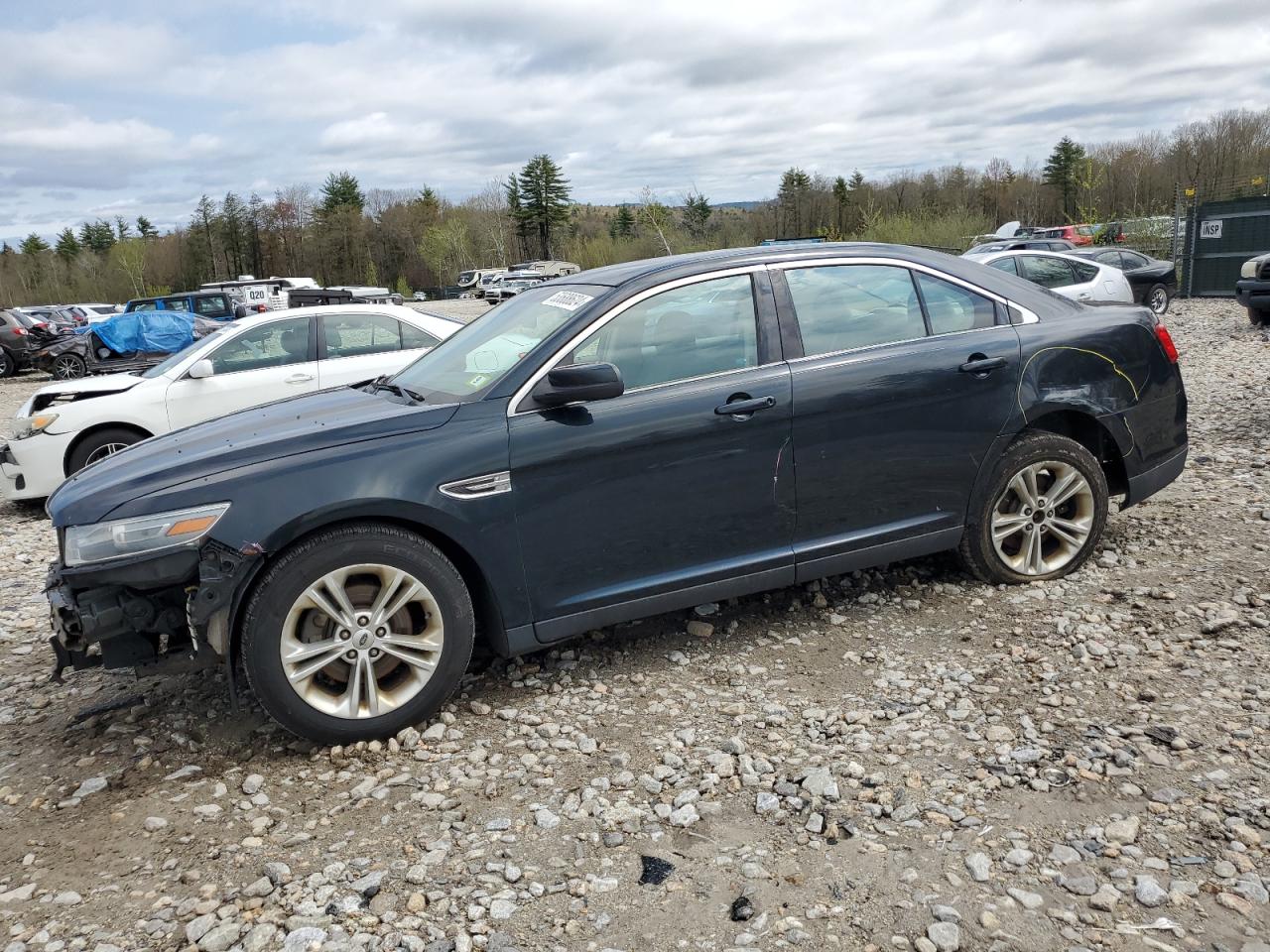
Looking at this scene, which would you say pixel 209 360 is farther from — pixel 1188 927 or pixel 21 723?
pixel 1188 927

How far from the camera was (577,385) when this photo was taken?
372 cm

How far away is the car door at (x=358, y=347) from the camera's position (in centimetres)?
866

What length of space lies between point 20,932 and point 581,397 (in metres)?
2.50

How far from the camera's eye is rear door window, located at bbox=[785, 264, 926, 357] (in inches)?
171

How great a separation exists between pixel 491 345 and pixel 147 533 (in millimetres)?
1689

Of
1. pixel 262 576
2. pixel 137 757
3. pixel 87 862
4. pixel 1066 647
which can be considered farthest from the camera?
pixel 1066 647

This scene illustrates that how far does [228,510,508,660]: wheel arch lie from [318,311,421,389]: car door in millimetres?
5209

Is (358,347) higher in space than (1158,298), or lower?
higher

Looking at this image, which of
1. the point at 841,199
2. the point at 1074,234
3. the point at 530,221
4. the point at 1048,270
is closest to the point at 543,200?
the point at 530,221

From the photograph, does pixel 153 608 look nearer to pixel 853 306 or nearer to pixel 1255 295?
pixel 853 306

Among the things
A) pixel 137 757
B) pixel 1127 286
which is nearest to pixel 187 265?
pixel 1127 286

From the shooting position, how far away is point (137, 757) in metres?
3.74

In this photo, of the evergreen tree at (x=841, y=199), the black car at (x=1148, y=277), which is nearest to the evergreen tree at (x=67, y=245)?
the evergreen tree at (x=841, y=199)

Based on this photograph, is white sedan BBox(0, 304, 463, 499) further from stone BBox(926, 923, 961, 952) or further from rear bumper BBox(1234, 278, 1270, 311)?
rear bumper BBox(1234, 278, 1270, 311)
